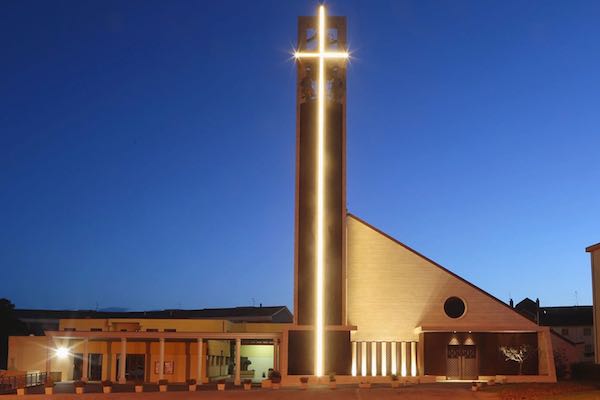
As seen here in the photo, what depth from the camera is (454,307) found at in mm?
51969

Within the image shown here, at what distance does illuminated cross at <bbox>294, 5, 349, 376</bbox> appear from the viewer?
49438 mm

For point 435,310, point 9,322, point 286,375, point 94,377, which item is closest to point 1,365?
point 9,322

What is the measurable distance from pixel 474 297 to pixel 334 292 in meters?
8.98

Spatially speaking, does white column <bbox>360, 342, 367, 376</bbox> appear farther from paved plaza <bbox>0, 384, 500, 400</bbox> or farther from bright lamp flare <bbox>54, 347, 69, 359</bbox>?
bright lamp flare <bbox>54, 347, 69, 359</bbox>

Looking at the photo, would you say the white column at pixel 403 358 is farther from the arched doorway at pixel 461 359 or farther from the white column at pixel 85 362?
the white column at pixel 85 362

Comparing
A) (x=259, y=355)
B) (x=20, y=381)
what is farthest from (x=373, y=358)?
(x=20, y=381)

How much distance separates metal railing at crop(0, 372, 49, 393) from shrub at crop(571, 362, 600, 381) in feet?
104

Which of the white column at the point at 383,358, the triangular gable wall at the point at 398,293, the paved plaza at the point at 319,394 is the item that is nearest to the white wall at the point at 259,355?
the triangular gable wall at the point at 398,293

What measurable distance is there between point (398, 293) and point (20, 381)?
2329 cm

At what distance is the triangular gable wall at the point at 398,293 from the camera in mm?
51750

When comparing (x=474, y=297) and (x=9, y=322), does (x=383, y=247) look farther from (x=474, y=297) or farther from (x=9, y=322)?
(x=9, y=322)

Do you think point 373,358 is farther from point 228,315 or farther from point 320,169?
point 228,315

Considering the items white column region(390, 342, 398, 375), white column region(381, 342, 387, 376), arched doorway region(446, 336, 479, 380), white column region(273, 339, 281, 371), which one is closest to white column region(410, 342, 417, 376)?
white column region(390, 342, 398, 375)

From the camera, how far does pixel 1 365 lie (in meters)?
77.9
